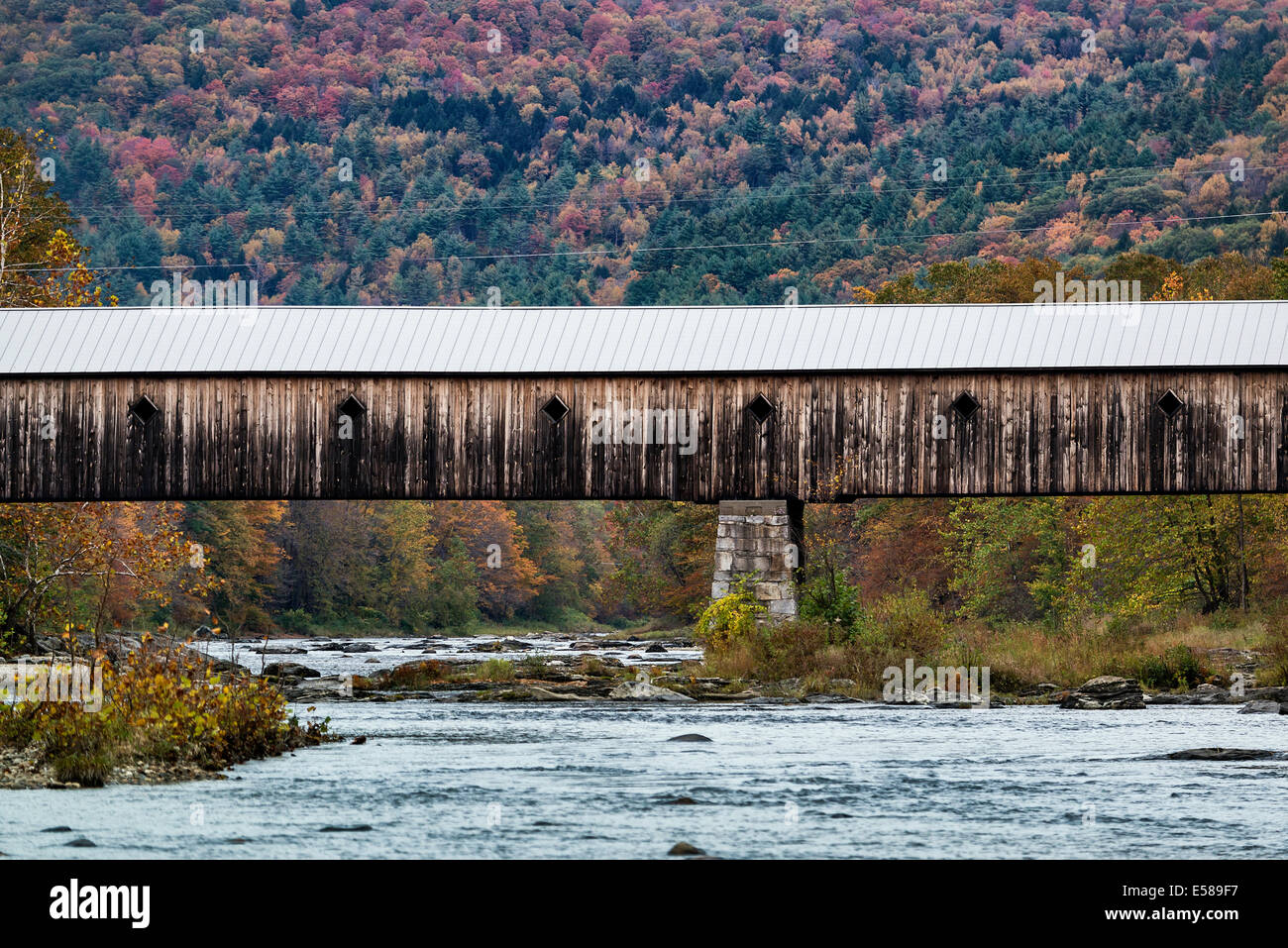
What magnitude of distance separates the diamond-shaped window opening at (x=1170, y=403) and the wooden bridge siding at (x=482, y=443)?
1.94 metres

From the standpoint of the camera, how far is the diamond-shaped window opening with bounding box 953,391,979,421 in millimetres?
27797

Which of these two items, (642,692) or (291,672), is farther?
(291,672)

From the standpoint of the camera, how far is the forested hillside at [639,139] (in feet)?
286

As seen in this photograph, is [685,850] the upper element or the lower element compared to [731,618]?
lower

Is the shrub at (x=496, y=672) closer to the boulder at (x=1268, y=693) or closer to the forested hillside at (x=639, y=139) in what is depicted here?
the boulder at (x=1268, y=693)

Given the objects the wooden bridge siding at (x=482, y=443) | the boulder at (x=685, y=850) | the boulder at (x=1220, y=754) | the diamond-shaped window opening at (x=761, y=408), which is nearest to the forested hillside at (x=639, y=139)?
the wooden bridge siding at (x=482, y=443)

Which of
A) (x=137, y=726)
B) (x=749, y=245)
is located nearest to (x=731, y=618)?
(x=137, y=726)

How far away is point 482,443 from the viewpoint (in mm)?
28469

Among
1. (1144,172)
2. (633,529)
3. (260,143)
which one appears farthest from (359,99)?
(633,529)

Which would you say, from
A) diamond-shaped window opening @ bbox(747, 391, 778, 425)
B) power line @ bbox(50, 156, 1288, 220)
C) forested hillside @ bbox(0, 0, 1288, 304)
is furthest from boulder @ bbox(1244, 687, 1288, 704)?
power line @ bbox(50, 156, 1288, 220)

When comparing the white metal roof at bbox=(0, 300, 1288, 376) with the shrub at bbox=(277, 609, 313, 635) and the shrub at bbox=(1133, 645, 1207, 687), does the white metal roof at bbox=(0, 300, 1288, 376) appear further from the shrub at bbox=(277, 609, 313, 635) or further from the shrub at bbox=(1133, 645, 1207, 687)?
the shrub at bbox=(277, 609, 313, 635)

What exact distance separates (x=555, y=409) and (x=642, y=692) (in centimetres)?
508

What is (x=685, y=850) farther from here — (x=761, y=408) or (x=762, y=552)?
(x=761, y=408)
